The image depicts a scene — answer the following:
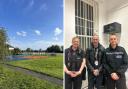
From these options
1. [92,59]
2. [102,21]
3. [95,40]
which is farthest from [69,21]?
[102,21]

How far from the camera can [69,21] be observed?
183 inches

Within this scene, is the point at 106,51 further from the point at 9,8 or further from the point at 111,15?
the point at 111,15

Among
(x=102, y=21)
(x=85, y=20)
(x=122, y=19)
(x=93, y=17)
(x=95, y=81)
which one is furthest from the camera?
(x=102, y=21)

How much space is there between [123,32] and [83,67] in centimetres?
295

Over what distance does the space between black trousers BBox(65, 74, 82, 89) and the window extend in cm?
153

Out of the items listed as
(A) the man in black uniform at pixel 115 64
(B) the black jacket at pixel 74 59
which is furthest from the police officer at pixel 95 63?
(B) the black jacket at pixel 74 59

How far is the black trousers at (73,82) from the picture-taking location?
12.7ft

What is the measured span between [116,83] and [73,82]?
30.9 inches

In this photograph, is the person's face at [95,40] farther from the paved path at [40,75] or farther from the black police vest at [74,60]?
the paved path at [40,75]

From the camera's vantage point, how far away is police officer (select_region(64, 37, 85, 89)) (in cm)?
385

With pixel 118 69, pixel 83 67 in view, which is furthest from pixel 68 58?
pixel 118 69

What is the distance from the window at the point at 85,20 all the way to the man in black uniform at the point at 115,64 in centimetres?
142

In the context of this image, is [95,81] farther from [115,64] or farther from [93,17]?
[93,17]

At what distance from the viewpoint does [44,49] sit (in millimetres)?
3707
